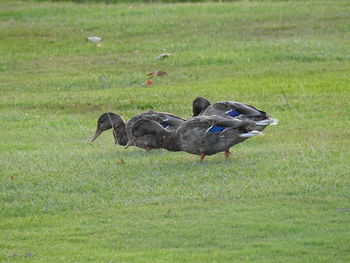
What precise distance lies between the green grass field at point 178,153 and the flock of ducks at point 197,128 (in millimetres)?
202

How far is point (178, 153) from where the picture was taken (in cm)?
1328

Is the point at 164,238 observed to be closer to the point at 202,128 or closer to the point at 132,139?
the point at 202,128

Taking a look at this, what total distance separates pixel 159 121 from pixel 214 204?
3567 millimetres

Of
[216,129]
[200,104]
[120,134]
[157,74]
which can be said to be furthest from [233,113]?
[157,74]

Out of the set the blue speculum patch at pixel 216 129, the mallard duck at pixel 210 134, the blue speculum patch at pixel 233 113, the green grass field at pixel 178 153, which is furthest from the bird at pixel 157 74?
the blue speculum patch at pixel 216 129

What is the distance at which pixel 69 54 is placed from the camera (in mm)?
24344

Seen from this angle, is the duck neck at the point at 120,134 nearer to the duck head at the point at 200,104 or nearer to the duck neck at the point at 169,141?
the duck head at the point at 200,104

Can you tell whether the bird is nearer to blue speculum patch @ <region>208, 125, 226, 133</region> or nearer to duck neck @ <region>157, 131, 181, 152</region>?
duck neck @ <region>157, 131, 181, 152</region>

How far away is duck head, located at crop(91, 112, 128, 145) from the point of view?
13.9 m

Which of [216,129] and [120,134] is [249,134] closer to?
[216,129]

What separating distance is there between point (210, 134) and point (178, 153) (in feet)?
4.22

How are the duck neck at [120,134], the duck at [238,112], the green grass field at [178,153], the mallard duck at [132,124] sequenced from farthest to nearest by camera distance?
the duck neck at [120,134]
the duck at [238,112]
the mallard duck at [132,124]
the green grass field at [178,153]

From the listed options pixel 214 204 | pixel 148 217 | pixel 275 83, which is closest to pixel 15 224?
pixel 148 217

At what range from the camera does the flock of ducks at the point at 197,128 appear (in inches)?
476
